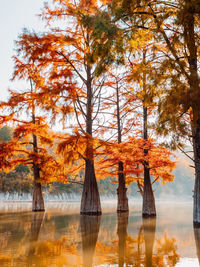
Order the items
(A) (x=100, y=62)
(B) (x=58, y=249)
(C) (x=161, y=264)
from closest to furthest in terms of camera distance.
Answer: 1. (C) (x=161, y=264)
2. (B) (x=58, y=249)
3. (A) (x=100, y=62)

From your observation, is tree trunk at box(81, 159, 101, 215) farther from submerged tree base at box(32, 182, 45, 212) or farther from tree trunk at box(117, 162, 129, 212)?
submerged tree base at box(32, 182, 45, 212)

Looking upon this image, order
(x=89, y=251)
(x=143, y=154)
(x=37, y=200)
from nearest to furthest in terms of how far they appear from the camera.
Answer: (x=89, y=251), (x=143, y=154), (x=37, y=200)

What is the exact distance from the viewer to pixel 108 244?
21.4 ft

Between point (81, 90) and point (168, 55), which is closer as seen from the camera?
point (168, 55)

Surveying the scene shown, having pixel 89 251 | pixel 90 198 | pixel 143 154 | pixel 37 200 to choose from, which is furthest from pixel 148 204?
pixel 89 251

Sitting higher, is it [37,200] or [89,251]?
[89,251]

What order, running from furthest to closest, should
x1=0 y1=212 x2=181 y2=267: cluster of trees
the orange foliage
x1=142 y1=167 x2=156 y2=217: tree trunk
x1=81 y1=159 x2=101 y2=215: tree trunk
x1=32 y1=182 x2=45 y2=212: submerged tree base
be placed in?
x1=32 y1=182 x2=45 y2=212: submerged tree base, x1=142 y1=167 x2=156 y2=217: tree trunk, x1=81 y1=159 x2=101 y2=215: tree trunk, the orange foliage, x1=0 y1=212 x2=181 y2=267: cluster of trees

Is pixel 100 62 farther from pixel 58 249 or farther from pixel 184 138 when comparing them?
pixel 58 249

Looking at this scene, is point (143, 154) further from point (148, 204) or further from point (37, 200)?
point (37, 200)

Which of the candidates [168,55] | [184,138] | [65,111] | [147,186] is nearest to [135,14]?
[168,55]

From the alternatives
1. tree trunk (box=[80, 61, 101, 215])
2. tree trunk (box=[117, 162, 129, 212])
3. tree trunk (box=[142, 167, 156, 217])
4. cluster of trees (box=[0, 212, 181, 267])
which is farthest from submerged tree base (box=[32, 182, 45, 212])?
cluster of trees (box=[0, 212, 181, 267])

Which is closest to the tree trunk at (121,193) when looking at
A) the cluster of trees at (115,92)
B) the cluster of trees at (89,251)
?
the cluster of trees at (115,92)

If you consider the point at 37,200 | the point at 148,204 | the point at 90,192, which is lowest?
the point at 37,200

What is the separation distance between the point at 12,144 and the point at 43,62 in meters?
4.91
